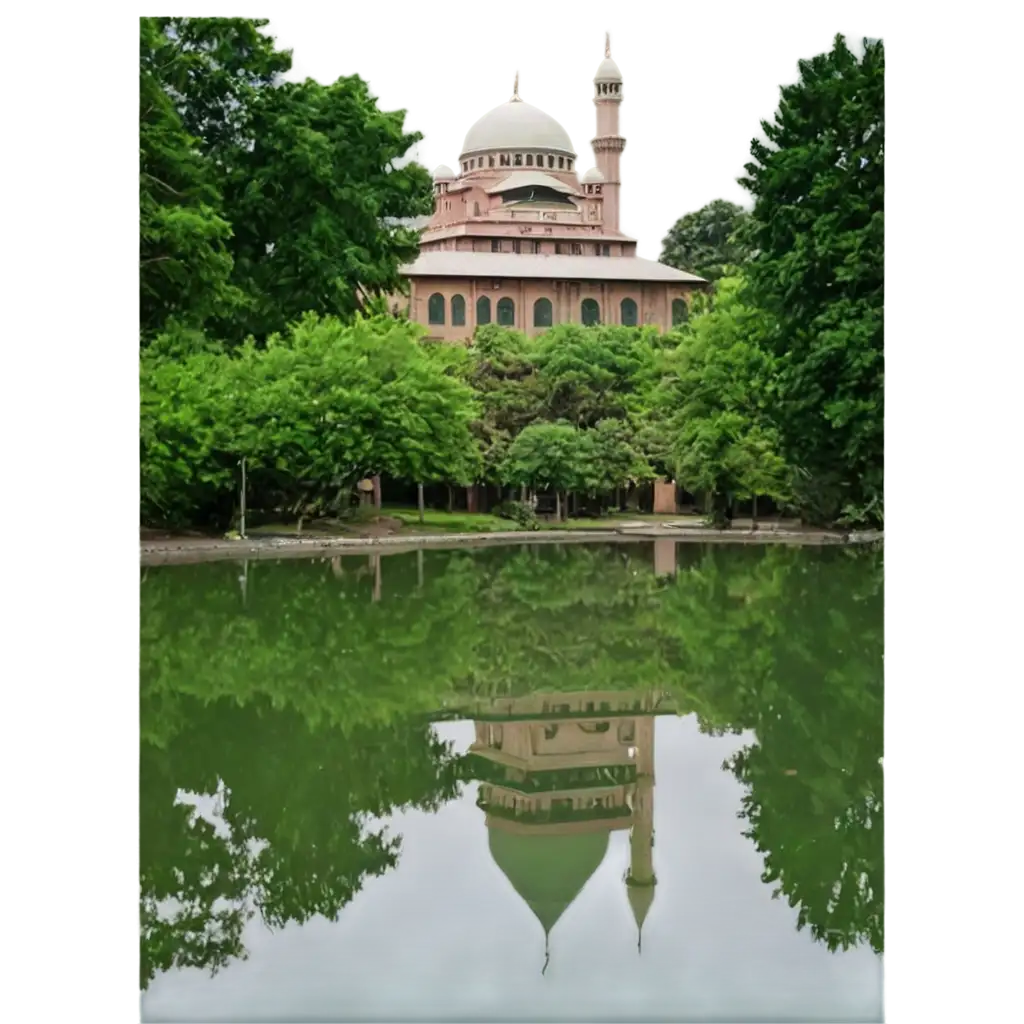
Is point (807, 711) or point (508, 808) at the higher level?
point (807, 711)

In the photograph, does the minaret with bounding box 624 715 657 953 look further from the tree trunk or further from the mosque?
the mosque

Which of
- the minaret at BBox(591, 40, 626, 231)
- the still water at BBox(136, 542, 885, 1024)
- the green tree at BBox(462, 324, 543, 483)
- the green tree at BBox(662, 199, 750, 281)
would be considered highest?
the minaret at BBox(591, 40, 626, 231)

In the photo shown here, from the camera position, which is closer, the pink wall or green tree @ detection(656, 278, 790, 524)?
green tree @ detection(656, 278, 790, 524)

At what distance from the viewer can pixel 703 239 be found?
24422 millimetres

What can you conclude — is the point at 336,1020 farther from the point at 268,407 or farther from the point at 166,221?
the point at 268,407

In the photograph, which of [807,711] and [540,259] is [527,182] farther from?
[807,711]

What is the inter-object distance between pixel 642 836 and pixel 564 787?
117 centimetres

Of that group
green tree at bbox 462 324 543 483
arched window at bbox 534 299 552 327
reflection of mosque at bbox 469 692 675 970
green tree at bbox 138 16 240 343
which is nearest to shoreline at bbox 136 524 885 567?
green tree at bbox 462 324 543 483

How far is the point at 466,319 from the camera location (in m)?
23.1

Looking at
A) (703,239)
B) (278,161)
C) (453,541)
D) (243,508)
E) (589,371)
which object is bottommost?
(453,541)

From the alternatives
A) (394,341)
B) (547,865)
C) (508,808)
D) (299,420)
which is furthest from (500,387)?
(547,865)

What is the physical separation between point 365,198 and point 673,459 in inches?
234

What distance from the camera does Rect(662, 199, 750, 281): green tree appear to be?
2352 cm

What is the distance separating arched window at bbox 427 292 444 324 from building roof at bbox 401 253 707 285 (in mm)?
339
